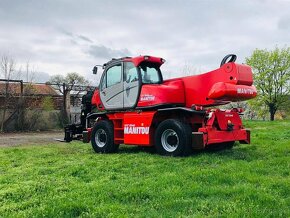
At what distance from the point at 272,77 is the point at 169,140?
31406 mm

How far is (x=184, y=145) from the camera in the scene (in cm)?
894

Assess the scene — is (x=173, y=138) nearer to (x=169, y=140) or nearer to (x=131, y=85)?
(x=169, y=140)

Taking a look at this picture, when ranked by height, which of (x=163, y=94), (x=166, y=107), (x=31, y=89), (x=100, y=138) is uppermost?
(x=31, y=89)

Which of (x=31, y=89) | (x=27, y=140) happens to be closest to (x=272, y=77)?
(x=31, y=89)

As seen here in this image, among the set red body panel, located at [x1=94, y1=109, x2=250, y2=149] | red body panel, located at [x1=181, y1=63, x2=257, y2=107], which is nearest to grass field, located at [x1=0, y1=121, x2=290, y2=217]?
red body panel, located at [x1=94, y1=109, x2=250, y2=149]

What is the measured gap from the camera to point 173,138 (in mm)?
9500

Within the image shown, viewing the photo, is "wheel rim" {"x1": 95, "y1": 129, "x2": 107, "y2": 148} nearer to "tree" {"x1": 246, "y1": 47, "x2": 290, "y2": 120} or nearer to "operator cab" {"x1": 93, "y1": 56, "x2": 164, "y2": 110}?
"operator cab" {"x1": 93, "y1": 56, "x2": 164, "y2": 110}

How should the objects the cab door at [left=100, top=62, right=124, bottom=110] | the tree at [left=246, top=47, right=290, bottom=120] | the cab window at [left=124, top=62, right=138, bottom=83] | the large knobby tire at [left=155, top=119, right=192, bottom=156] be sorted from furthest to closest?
the tree at [left=246, top=47, right=290, bottom=120]
the cab door at [left=100, top=62, right=124, bottom=110]
the cab window at [left=124, top=62, right=138, bottom=83]
the large knobby tire at [left=155, top=119, right=192, bottom=156]

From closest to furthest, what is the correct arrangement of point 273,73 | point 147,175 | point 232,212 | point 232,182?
point 232,212 → point 232,182 → point 147,175 → point 273,73

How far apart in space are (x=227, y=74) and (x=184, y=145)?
199cm

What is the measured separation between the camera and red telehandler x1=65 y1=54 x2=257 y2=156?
355 inches

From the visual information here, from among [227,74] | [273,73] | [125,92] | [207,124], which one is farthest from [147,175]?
[273,73]

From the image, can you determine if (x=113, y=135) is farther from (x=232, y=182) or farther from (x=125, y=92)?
(x=232, y=182)

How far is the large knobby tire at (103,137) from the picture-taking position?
10.9 metres
